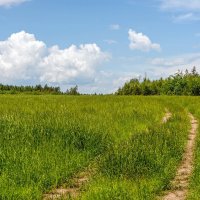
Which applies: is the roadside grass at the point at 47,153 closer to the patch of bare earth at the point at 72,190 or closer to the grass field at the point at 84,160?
the grass field at the point at 84,160

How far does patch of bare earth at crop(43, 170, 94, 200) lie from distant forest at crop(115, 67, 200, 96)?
6751 cm

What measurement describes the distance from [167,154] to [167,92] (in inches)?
2856

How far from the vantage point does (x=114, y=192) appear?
29.7ft

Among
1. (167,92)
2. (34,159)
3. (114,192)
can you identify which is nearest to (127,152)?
(34,159)

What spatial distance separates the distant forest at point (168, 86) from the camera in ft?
256

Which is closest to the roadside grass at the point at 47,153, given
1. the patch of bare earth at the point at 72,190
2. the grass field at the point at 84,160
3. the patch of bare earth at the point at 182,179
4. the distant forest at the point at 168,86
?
the grass field at the point at 84,160

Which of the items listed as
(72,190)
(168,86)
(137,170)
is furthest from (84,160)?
(168,86)

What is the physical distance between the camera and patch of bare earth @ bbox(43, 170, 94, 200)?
914 cm

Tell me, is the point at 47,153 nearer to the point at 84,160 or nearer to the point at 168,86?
Result: the point at 84,160

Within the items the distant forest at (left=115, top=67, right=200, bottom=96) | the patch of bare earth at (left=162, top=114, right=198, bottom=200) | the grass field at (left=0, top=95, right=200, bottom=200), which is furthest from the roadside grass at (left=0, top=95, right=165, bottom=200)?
the distant forest at (left=115, top=67, right=200, bottom=96)

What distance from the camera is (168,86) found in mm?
84375

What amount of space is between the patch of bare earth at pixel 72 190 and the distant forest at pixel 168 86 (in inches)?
2658

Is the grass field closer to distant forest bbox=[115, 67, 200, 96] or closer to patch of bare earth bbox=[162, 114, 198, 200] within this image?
patch of bare earth bbox=[162, 114, 198, 200]

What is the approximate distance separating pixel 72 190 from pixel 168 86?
248 ft
